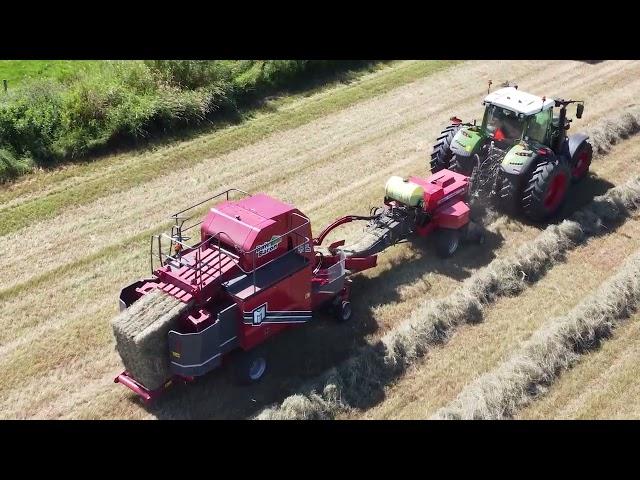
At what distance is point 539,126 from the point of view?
13.6 meters

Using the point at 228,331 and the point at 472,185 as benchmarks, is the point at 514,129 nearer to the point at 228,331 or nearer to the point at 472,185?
the point at 472,185

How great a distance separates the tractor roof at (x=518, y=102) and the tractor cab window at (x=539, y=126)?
0.15m

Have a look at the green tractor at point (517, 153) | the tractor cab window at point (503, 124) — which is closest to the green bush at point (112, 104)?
the green tractor at point (517, 153)

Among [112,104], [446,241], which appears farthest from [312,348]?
[112,104]

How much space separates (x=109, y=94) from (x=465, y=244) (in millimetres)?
8960

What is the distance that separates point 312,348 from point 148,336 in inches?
107

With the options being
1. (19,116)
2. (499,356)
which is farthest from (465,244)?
(19,116)

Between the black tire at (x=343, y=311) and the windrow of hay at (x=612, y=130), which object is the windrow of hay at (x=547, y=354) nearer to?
the black tire at (x=343, y=311)

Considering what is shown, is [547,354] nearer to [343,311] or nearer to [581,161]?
[343,311]

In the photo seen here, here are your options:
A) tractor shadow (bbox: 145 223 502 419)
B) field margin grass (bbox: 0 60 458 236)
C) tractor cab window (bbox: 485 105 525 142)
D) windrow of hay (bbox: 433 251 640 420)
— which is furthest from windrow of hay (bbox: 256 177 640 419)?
field margin grass (bbox: 0 60 458 236)

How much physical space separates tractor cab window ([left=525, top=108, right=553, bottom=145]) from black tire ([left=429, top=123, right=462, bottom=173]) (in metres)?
1.46

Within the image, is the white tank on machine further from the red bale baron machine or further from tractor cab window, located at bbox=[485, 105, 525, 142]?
tractor cab window, located at bbox=[485, 105, 525, 142]

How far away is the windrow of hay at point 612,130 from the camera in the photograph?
54.9 feet

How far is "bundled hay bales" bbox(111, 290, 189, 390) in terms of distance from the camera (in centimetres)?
895
